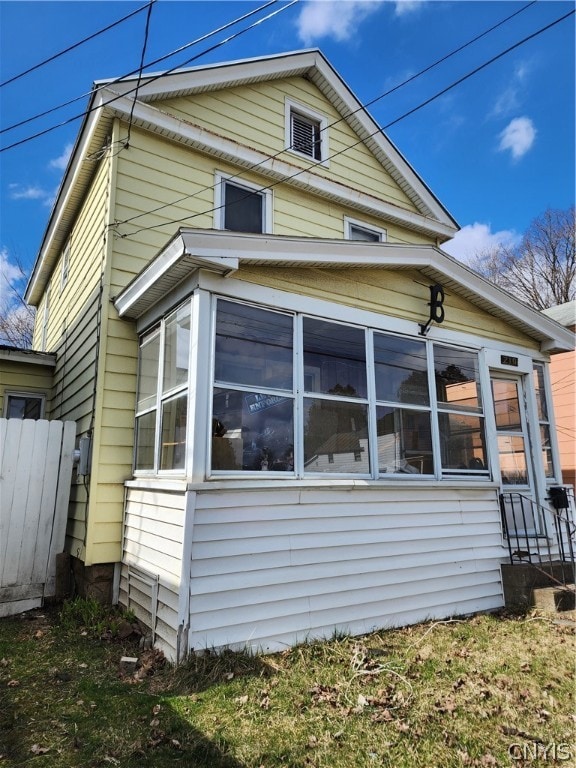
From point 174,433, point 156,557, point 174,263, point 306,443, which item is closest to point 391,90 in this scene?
point 174,263

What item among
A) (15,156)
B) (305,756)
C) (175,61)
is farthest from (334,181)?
(305,756)

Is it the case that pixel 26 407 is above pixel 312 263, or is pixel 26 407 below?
below

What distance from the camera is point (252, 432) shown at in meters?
4.64

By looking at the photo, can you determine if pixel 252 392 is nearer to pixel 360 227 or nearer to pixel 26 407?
pixel 360 227

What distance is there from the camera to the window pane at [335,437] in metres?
4.98

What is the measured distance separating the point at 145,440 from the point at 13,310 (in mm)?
21757

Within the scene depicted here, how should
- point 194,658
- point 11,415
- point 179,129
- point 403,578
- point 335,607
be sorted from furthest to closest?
point 11,415 → point 179,129 → point 403,578 → point 335,607 → point 194,658

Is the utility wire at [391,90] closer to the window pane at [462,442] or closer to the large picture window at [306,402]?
the large picture window at [306,402]

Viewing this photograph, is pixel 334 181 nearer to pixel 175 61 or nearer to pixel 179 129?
pixel 179 129

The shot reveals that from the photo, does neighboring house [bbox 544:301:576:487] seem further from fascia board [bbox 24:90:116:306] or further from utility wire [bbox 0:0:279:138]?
fascia board [bbox 24:90:116:306]

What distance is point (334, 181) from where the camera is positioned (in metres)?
8.44

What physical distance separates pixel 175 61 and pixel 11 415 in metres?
6.25

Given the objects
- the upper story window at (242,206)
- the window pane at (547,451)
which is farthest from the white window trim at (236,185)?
the window pane at (547,451)

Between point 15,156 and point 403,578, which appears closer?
point 403,578
